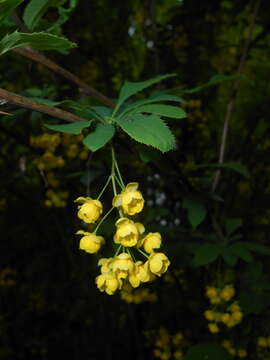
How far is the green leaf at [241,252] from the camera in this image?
1396 mm

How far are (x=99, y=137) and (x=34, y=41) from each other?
205 mm

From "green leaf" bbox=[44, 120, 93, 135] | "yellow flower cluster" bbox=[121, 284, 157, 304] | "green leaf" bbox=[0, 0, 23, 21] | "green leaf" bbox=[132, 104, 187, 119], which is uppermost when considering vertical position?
"green leaf" bbox=[0, 0, 23, 21]

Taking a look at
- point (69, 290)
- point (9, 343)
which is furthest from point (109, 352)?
point (9, 343)

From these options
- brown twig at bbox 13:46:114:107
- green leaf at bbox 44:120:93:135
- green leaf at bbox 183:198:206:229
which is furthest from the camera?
green leaf at bbox 183:198:206:229

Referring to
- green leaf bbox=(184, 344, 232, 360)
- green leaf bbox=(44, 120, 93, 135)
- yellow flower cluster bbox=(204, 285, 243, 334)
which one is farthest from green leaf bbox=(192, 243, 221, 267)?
green leaf bbox=(44, 120, 93, 135)

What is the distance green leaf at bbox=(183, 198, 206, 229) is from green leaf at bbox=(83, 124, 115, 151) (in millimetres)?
509

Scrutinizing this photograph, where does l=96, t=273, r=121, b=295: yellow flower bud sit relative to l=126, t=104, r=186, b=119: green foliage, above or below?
below

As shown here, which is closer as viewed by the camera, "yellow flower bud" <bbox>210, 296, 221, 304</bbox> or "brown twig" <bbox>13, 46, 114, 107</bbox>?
"brown twig" <bbox>13, 46, 114, 107</bbox>

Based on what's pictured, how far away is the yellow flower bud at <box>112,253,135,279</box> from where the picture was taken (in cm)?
79

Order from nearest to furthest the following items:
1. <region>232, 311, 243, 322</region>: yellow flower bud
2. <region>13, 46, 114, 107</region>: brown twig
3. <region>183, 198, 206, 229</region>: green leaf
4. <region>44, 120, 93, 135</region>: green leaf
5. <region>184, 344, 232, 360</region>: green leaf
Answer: <region>44, 120, 93, 135</region>: green leaf → <region>13, 46, 114, 107</region>: brown twig → <region>183, 198, 206, 229</region>: green leaf → <region>184, 344, 232, 360</region>: green leaf → <region>232, 311, 243, 322</region>: yellow flower bud

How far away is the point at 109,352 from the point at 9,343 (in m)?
0.80

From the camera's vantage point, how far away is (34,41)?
0.70 meters

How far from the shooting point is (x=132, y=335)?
2326 millimetres

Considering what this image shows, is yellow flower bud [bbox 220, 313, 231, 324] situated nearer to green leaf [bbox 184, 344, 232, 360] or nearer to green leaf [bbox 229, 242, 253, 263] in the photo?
green leaf [bbox 184, 344, 232, 360]
